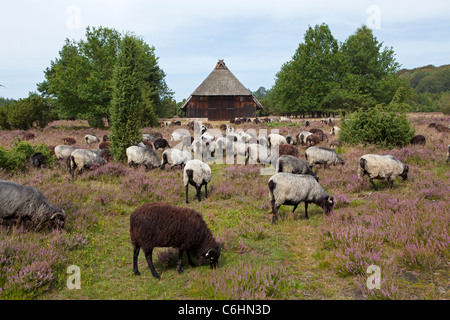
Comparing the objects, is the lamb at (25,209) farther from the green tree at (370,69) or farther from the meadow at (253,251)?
the green tree at (370,69)

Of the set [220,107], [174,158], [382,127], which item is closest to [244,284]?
[174,158]

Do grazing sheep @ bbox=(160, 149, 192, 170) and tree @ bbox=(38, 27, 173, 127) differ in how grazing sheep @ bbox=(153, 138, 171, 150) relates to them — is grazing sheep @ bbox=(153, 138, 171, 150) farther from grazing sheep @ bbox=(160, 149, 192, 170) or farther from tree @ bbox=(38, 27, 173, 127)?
tree @ bbox=(38, 27, 173, 127)

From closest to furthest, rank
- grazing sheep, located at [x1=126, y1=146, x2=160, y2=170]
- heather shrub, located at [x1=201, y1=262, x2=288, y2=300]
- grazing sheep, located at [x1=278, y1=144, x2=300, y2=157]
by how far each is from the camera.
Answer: heather shrub, located at [x1=201, y1=262, x2=288, y2=300], grazing sheep, located at [x1=126, y1=146, x2=160, y2=170], grazing sheep, located at [x1=278, y1=144, x2=300, y2=157]

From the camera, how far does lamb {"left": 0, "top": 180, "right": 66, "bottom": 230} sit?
619cm

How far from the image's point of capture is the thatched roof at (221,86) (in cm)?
4547

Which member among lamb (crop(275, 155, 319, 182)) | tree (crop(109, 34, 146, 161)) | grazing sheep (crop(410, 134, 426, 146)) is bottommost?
lamb (crop(275, 155, 319, 182))

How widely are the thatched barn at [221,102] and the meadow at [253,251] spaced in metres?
36.2

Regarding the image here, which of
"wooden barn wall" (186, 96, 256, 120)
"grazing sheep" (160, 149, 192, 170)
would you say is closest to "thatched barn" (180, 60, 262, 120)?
"wooden barn wall" (186, 96, 256, 120)

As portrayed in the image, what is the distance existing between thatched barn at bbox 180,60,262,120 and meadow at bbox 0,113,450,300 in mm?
36188

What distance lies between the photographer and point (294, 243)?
6.78 metres

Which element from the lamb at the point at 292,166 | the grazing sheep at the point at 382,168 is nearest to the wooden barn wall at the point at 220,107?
the lamb at the point at 292,166

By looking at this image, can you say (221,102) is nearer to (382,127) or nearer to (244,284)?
(382,127)
